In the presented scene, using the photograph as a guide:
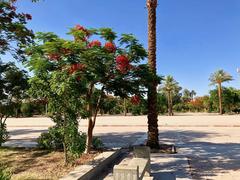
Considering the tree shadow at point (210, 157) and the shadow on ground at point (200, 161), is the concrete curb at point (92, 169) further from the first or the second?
the tree shadow at point (210, 157)

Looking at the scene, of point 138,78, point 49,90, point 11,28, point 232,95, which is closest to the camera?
point 49,90

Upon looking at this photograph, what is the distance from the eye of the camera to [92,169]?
823 cm

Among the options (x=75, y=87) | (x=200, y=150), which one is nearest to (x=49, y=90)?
(x=75, y=87)

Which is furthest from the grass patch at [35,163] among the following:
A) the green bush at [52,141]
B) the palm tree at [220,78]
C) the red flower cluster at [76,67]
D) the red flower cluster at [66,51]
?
the palm tree at [220,78]

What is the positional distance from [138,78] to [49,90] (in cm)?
400

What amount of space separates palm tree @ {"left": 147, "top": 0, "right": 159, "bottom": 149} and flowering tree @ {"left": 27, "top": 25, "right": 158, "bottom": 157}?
1.18 m

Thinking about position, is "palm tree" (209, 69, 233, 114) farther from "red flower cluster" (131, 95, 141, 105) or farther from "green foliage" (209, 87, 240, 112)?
"red flower cluster" (131, 95, 141, 105)

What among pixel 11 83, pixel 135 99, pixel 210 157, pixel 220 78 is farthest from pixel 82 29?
pixel 220 78

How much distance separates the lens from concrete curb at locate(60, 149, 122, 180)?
291 inches

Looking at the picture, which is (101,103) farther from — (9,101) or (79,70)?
(9,101)

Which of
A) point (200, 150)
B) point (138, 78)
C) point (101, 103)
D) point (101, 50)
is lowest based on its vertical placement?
point (200, 150)

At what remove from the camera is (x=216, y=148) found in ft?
44.1

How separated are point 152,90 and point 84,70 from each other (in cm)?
382

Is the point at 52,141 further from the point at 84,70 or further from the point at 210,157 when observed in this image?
the point at 210,157
